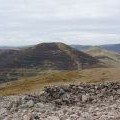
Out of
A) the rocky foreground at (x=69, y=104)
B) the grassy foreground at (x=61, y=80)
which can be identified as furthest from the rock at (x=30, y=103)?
the grassy foreground at (x=61, y=80)

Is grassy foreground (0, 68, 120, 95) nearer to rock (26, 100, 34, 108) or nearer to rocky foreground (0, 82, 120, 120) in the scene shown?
rocky foreground (0, 82, 120, 120)

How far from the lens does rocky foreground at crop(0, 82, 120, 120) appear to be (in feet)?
83.7

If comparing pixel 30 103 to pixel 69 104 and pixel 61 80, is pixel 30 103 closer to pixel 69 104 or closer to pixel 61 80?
pixel 69 104

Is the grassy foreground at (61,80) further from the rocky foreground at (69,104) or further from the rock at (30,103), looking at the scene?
the rock at (30,103)

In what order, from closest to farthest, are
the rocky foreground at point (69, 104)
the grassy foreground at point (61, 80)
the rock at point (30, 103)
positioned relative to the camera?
the rocky foreground at point (69, 104) < the rock at point (30, 103) < the grassy foreground at point (61, 80)

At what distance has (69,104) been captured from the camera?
3186 cm

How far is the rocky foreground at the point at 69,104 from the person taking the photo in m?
25.5

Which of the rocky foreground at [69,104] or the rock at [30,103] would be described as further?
the rock at [30,103]

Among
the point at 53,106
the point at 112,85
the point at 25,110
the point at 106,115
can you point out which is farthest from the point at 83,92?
A: the point at 106,115

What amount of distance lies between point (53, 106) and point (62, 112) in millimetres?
3225

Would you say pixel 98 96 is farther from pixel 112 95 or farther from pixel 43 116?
pixel 43 116

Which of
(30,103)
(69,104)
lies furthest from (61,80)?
(30,103)

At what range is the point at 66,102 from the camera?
1278 inches

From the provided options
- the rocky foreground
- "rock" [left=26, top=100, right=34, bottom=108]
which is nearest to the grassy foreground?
the rocky foreground
